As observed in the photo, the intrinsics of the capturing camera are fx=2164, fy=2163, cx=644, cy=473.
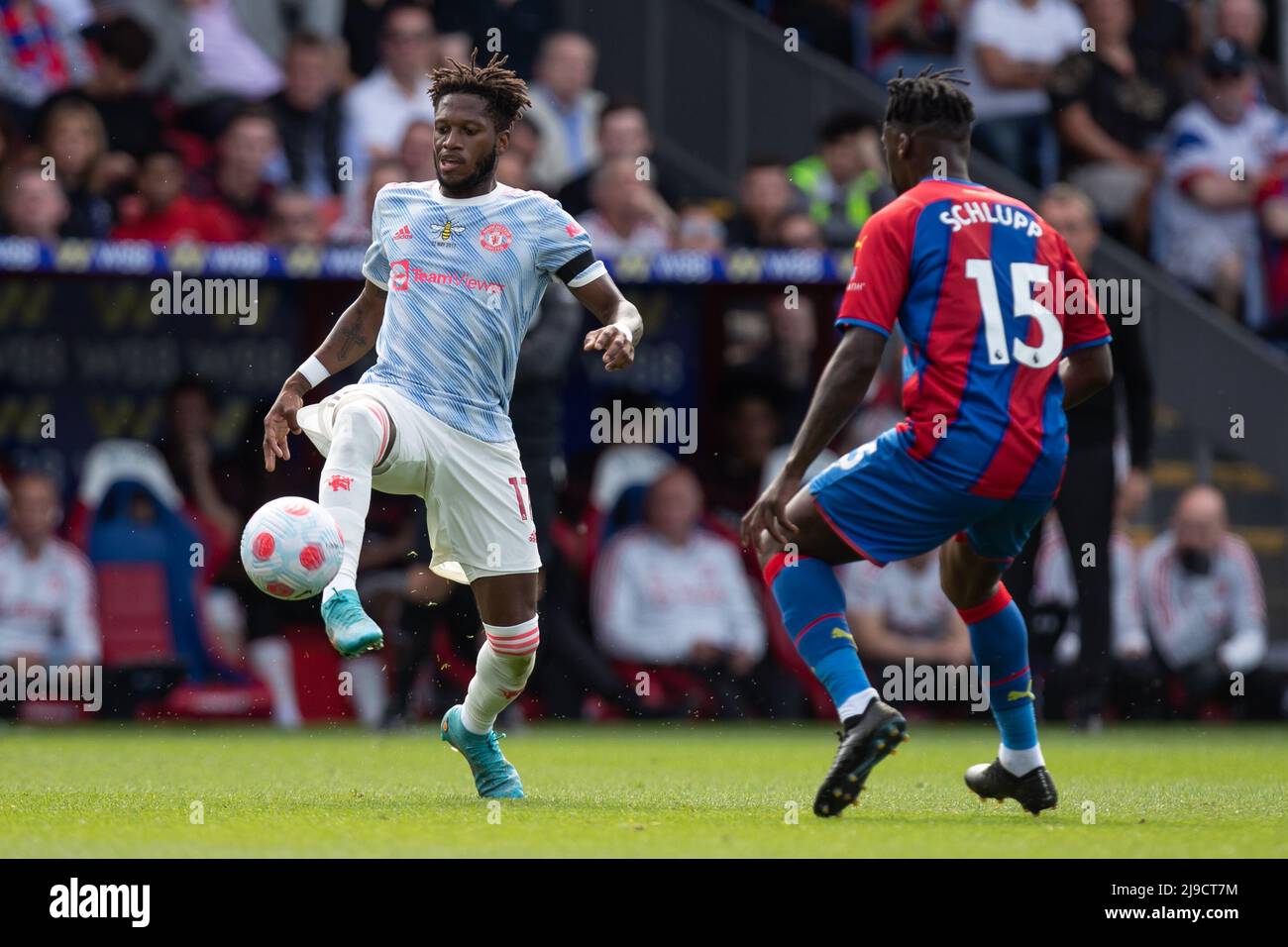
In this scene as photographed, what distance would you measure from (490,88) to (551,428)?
4483 millimetres

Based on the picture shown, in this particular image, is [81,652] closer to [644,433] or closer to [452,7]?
[644,433]

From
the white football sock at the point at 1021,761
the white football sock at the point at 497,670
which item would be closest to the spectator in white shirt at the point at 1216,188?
the white football sock at the point at 1021,761

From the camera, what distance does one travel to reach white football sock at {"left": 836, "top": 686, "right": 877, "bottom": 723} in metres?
6.31

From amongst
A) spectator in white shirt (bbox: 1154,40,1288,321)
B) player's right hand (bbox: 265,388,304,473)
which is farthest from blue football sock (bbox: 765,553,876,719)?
spectator in white shirt (bbox: 1154,40,1288,321)

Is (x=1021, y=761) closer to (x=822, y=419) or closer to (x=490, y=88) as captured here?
(x=822, y=419)

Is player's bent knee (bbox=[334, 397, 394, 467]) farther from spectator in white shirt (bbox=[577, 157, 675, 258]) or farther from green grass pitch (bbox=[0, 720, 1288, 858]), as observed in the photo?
spectator in white shirt (bbox=[577, 157, 675, 258])

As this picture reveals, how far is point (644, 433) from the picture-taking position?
43.4 feet

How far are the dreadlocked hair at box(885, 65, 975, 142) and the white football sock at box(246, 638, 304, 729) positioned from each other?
6.66 meters

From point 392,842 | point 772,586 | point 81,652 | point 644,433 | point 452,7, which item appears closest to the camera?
point 392,842

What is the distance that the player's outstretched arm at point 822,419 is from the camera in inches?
246

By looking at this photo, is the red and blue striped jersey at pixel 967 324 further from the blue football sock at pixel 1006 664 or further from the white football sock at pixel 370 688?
the white football sock at pixel 370 688

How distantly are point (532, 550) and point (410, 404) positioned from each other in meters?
0.65

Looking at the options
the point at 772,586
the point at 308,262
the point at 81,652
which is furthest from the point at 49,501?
the point at 772,586

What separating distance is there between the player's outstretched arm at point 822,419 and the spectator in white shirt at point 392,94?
7.54 metres
